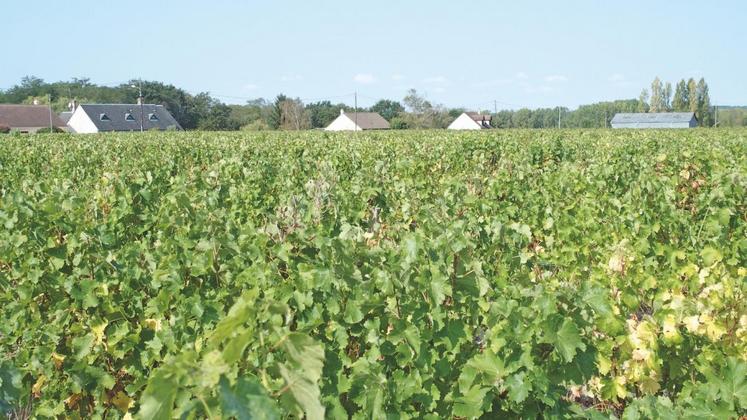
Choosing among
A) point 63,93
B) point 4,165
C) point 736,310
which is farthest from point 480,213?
point 63,93

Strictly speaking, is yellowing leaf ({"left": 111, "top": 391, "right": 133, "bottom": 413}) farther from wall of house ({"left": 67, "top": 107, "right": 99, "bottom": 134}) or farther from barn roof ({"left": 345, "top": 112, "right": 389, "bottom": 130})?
barn roof ({"left": 345, "top": 112, "right": 389, "bottom": 130})

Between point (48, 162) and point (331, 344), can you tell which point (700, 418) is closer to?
point (331, 344)

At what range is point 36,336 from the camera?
364 cm

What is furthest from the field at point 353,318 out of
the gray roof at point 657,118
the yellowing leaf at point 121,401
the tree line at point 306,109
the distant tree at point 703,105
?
the distant tree at point 703,105

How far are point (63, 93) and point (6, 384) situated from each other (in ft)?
487

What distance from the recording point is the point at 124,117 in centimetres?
A: 8381

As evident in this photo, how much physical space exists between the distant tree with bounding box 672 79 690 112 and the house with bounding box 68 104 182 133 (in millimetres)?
100161

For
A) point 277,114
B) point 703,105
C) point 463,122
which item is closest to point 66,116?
point 277,114

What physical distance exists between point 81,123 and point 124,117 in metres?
5.48

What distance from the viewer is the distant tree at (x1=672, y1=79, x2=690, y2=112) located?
127 m

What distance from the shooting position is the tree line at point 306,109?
304ft

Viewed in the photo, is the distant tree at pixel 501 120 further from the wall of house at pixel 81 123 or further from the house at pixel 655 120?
the wall of house at pixel 81 123

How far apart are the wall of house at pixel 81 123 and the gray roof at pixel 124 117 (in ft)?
1.79

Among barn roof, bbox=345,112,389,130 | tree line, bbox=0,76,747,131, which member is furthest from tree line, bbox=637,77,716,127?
barn roof, bbox=345,112,389,130
